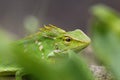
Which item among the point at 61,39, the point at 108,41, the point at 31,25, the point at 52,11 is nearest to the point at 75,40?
the point at 61,39

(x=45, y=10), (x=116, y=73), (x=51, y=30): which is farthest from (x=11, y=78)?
(x=45, y=10)

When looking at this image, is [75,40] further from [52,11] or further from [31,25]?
[52,11]

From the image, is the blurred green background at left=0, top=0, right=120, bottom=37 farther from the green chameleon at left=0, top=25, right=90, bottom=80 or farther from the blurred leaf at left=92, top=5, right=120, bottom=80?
the blurred leaf at left=92, top=5, right=120, bottom=80

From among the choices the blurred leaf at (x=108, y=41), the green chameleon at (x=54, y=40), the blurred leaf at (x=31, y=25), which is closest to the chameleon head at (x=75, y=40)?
the green chameleon at (x=54, y=40)

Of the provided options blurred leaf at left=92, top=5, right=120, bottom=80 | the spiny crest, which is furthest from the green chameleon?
blurred leaf at left=92, top=5, right=120, bottom=80

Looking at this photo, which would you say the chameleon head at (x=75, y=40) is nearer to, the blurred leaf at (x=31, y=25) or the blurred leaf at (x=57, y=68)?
the blurred leaf at (x=31, y=25)

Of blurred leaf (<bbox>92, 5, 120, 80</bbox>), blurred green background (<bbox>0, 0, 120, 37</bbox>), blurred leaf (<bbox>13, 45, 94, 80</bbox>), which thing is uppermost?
blurred green background (<bbox>0, 0, 120, 37</bbox>)
